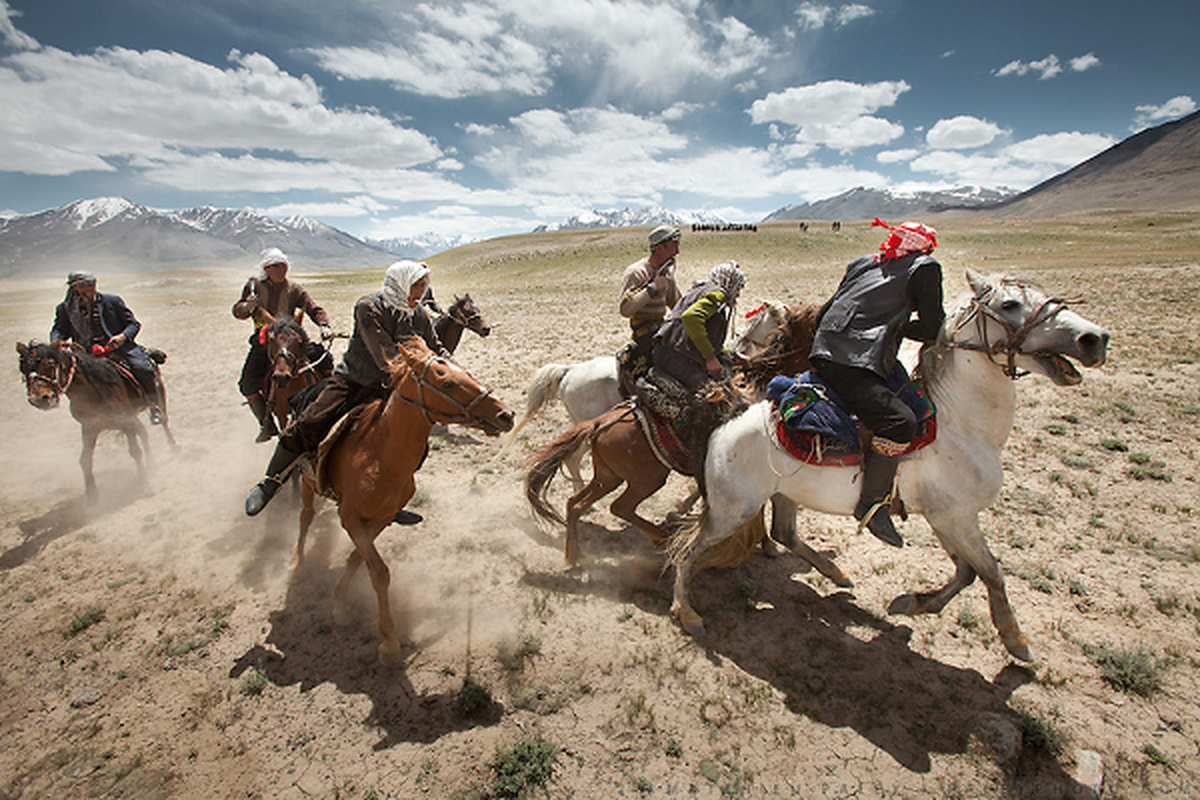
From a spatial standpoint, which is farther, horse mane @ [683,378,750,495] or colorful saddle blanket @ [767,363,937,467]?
horse mane @ [683,378,750,495]

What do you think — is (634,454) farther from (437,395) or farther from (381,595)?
(381,595)

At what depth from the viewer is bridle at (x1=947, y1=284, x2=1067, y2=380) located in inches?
131

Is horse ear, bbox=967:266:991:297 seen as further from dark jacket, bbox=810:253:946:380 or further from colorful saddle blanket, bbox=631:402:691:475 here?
colorful saddle blanket, bbox=631:402:691:475

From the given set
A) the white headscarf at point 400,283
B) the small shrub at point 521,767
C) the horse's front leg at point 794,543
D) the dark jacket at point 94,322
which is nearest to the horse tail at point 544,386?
the white headscarf at point 400,283

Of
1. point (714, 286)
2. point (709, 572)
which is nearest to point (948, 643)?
point (709, 572)

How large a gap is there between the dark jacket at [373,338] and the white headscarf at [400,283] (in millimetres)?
65

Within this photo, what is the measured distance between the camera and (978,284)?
3559mm

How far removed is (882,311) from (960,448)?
1.20m

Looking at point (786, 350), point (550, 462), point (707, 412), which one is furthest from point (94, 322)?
point (786, 350)

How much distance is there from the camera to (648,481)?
512cm

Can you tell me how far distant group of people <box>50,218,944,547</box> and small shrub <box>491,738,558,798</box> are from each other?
2.45 m

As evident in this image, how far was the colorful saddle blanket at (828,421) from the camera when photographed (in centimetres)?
375

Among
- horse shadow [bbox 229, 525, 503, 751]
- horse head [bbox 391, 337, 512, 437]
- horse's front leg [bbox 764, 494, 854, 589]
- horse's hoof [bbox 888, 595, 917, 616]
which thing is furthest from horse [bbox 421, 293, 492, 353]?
horse's hoof [bbox 888, 595, 917, 616]

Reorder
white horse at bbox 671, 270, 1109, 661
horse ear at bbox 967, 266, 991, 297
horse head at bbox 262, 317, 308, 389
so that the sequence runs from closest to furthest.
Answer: white horse at bbox 671, 270, 1109, 661 → horse ear at bbox 967, 266, 991, 297 → horse head at bbox 262, 317, 308, 389
